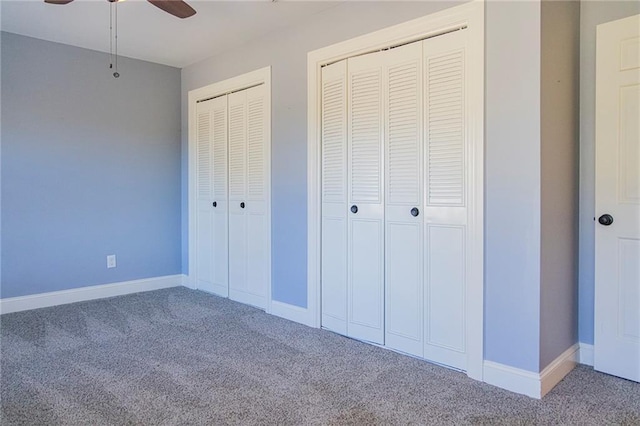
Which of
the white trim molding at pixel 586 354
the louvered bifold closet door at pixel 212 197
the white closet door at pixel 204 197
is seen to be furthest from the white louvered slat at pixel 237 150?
the white trim molding at pixel 586 354

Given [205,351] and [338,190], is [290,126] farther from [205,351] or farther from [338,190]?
[205,351]

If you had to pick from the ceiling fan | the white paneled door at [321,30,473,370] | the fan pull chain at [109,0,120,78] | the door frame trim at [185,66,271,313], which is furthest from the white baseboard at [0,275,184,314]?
the ceiling fan

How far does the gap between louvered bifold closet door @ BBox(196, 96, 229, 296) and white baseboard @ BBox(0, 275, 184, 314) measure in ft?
1.37

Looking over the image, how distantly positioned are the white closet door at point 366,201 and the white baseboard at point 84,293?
2.45 m

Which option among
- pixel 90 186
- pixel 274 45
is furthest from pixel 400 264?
pixel 90 186

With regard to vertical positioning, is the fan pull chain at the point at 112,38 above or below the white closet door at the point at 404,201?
above

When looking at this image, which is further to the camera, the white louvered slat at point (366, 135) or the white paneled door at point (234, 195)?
the white paneled door at point (234, 195)

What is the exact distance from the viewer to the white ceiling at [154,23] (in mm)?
2990

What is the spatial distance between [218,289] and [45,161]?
6.47ft

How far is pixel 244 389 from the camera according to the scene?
2162mm

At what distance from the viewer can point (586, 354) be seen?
2.49m

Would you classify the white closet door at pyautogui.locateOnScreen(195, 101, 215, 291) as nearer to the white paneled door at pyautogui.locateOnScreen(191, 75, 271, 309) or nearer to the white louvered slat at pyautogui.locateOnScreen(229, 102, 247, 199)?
the white paneled door at pyautogui.locateOnScreen(191, 75, 271, 309)

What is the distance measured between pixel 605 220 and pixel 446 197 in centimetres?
91

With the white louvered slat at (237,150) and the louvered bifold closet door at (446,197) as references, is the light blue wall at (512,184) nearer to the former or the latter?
the louvered bifold closet door at (446,197)
